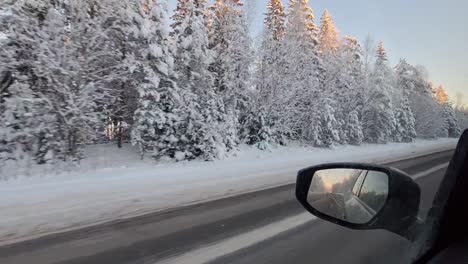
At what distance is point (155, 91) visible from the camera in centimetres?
1961

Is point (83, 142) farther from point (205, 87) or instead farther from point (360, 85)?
point (360, 85)

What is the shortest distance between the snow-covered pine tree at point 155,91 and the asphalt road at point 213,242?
37.6 feet

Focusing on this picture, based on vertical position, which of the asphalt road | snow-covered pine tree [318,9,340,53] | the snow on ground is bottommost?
the snow on ground

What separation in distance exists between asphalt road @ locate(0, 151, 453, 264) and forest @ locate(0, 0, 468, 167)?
8.68 metres

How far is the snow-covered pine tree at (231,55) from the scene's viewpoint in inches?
1045

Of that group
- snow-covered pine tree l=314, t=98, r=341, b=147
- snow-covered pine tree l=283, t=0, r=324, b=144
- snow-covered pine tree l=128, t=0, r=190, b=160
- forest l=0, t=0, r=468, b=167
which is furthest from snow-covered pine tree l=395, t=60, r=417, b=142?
snow-covered pine tree l=128, t=0, r=190, b=160

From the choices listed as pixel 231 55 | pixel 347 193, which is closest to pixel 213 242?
pixel 347 193

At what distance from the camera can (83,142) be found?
1619 centimetres

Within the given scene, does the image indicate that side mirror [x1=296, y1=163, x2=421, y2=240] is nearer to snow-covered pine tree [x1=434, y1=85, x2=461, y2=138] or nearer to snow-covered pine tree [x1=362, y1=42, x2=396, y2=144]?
snow-covered pine tree [x1=362, y1=42, x2=396, y2=144]

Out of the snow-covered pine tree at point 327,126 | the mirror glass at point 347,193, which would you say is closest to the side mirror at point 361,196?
the mirror glass at point 347,193

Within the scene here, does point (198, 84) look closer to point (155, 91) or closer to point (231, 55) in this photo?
point (155, 91)

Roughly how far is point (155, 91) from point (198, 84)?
3673mm

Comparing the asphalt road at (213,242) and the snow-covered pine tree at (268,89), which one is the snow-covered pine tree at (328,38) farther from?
the asphalt road at (213,242)

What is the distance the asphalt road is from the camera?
18.3ft
